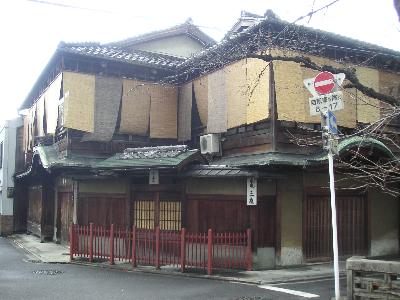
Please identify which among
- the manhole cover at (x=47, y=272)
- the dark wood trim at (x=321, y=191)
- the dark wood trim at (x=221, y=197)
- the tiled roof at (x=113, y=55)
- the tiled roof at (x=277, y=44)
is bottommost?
the manhole cover at (x=47, y=272)

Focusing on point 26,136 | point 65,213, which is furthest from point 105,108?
point 26,136

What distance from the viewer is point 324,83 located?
31.0ft

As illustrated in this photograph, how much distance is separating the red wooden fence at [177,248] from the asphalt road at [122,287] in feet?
3.17

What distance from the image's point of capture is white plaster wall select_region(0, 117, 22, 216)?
95.6 ft

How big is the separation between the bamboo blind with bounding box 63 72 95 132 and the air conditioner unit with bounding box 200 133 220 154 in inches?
205

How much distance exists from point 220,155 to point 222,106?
190 centimetres

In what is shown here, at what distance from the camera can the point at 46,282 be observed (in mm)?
12414

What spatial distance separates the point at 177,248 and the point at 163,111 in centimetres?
834

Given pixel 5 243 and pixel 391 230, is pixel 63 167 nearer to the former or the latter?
pixel 5 243

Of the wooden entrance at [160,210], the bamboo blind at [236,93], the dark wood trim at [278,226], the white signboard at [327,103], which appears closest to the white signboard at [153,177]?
the wooden entrance at [160,210]

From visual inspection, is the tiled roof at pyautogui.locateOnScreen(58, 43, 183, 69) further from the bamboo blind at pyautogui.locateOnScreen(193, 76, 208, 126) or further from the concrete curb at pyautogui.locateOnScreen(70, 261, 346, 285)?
the concrete curb at pyautogui.locateOnScreen(70, 261, 346, 285)

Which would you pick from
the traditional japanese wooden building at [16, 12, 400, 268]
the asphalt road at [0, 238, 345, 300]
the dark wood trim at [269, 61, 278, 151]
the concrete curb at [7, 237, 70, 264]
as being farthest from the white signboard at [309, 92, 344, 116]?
the concrete curb at [7, 237, 70, 264]

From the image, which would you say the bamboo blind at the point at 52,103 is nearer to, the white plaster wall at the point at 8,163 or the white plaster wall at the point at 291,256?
the white plaster wall at the point at 8,163

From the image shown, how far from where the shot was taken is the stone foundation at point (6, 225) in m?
28.4
